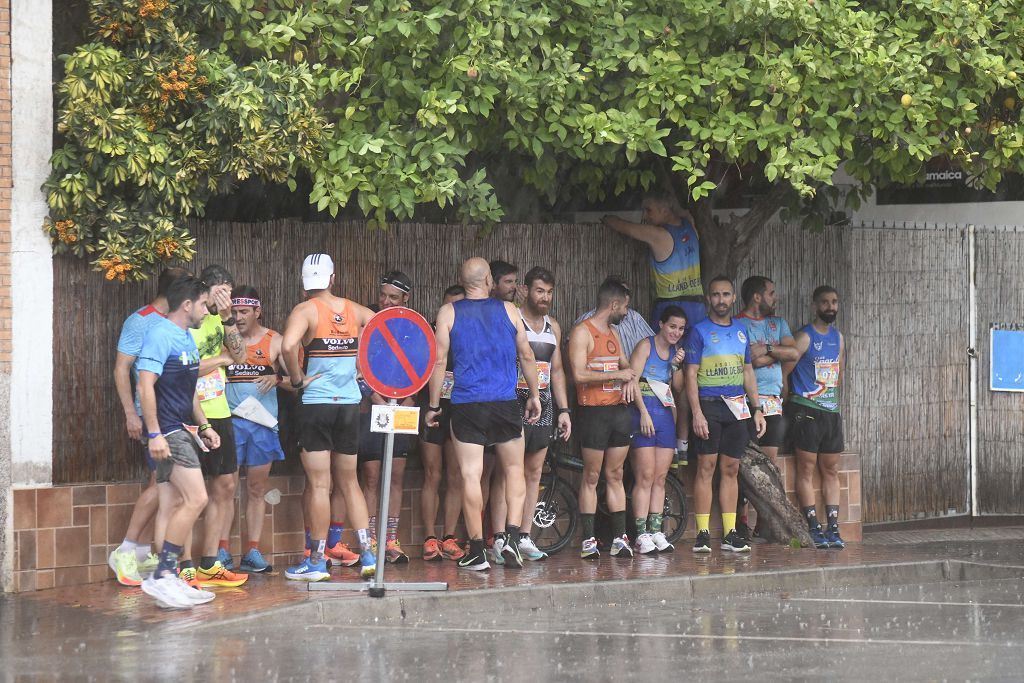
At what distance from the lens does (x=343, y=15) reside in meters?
11.7

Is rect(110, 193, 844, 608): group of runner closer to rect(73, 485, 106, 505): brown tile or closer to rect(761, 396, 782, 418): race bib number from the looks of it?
rect(761, 396, 782, 418): race bib number

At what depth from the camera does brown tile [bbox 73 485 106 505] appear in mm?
11227

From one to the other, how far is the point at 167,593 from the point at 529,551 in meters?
3.34

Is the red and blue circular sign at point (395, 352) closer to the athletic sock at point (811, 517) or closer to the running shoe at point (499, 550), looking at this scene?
the running shoe at point (499, 550)

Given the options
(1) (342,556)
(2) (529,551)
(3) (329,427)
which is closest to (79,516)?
(3) (329,427)

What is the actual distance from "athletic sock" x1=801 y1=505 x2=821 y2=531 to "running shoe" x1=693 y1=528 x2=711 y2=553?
111 centimetres

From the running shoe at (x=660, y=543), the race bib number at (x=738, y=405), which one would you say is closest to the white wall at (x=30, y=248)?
the running shoe at (x=660, y=543)

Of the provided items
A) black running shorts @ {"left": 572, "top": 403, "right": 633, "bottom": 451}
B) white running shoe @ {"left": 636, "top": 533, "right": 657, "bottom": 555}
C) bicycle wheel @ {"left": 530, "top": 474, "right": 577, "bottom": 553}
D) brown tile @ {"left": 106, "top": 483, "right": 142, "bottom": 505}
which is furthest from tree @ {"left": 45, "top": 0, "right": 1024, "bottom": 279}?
white running shoe @ {"left": 636, "top": 533, "right": 657, "bottom": 555}

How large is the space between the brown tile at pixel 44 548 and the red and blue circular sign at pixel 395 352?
2695 mm

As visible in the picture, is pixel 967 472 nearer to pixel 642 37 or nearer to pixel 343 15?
pixel 642 37

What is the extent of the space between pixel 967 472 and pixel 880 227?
2.70 metres

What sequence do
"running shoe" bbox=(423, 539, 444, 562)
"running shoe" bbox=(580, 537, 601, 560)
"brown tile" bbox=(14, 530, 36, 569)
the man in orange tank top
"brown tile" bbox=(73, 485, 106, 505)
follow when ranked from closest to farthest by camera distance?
"brown tile" bbox=(14, 530, 36, 569) < "brown tile" bbox=(73, 485, 106, 505) < "running shoe" bbox=(423, 539, 444, 562) < "running shoe" bbox=(580, 537, 601, 560) < the man in orange tank top

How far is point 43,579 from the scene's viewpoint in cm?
1109

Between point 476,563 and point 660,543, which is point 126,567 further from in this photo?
point 660,543
